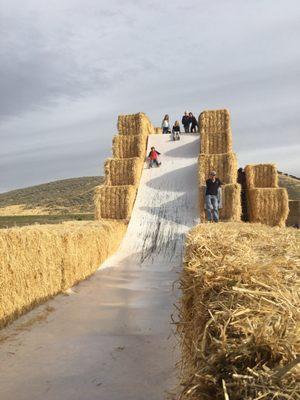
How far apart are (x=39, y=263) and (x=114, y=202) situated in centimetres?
852

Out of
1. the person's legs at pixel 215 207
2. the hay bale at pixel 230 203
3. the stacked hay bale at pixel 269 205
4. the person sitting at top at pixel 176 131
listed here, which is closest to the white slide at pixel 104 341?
the person's legs at pixel 215 207

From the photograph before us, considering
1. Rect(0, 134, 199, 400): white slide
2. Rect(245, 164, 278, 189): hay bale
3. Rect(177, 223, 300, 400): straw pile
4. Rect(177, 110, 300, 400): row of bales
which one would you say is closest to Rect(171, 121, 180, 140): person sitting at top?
Rect(245, 164, 278, 189): hay bale

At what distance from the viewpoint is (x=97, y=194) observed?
17.1 metres

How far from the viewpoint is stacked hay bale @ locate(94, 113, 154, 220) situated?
16875mm

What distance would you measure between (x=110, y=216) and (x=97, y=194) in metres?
0.92

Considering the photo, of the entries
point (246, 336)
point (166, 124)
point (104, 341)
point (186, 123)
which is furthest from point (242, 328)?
point (166, 124)

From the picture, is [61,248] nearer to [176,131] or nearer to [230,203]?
[230,203]

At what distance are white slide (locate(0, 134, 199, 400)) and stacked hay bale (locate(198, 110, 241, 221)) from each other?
3.09m

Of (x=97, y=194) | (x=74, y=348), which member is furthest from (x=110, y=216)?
(x=74, y=348)

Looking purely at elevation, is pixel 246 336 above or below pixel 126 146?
below

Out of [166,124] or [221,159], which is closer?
[221,159]

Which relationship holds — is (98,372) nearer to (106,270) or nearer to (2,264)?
(2,264)

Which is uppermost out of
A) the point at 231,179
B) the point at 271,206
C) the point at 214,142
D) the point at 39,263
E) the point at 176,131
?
the point at 176,131

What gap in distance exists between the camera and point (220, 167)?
17047 mm
